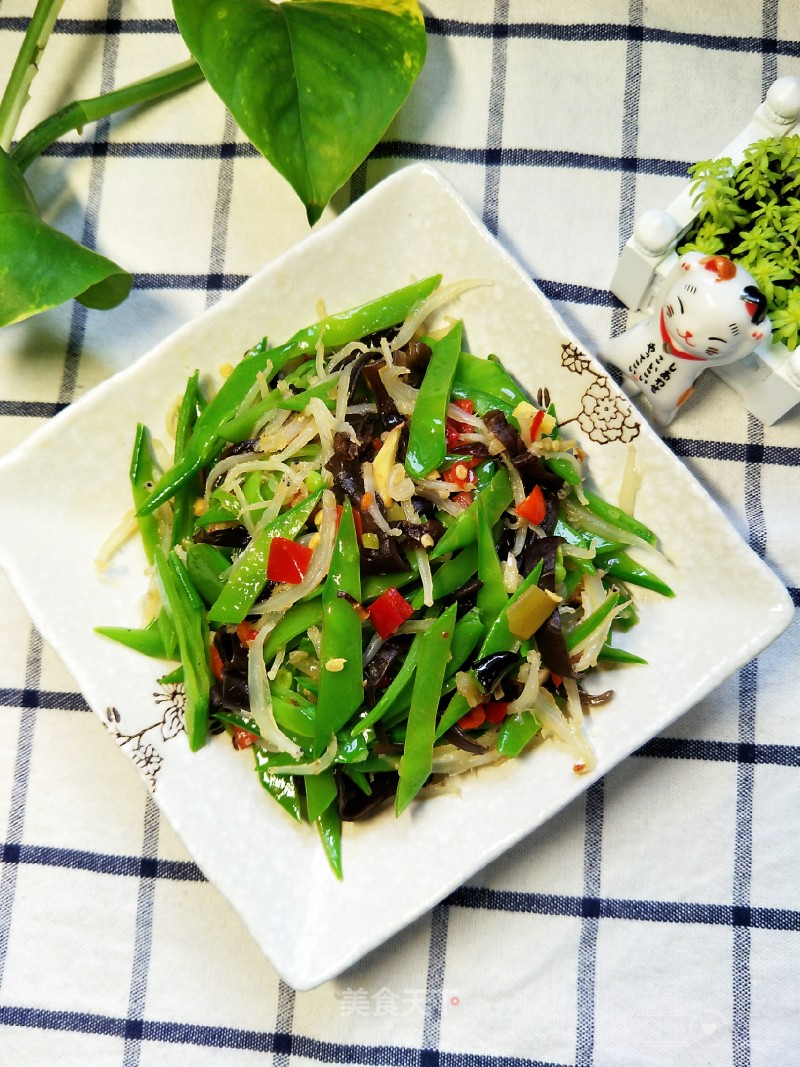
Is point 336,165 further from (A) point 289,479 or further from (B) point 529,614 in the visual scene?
(B) point 529,614

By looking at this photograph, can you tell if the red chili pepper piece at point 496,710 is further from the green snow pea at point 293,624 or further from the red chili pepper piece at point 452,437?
the red chili pepper piece at point 452,437

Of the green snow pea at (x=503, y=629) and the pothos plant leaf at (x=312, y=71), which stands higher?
the pothos plant leaf at (x=312, y=71)

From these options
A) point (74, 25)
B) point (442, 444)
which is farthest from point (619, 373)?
point (74, 25)

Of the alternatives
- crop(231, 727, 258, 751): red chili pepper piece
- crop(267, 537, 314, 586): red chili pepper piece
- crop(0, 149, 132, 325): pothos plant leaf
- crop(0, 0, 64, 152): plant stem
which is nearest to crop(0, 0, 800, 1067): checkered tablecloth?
crop(0, 0, 64, 152): plant stem

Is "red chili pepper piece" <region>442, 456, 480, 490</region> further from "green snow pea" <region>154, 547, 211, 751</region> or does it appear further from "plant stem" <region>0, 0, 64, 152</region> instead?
"plant stem" <region>0, 0, 64, 152</region>

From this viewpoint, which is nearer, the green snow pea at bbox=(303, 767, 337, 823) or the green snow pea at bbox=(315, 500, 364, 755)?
the green snow pea at bbox=(315, 500, 364, 755)

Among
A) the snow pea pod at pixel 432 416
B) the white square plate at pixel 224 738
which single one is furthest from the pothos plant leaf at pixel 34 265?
the snow pea pod at pixel 432 416

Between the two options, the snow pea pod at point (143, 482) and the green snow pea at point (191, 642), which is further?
the snow pea pod at point (143, 482)
